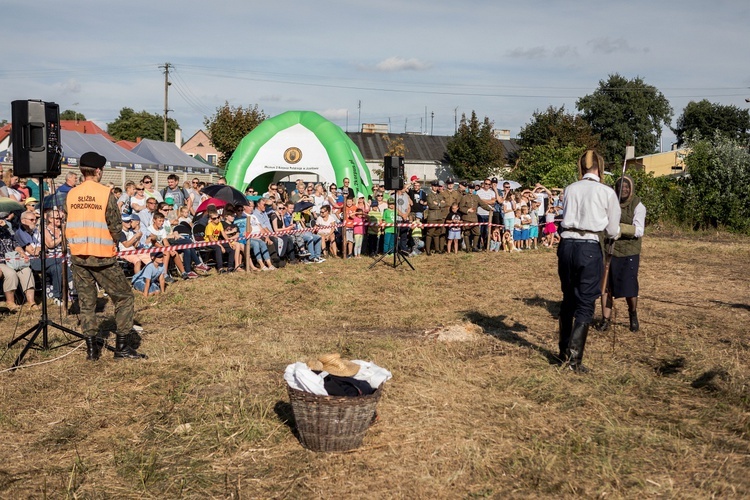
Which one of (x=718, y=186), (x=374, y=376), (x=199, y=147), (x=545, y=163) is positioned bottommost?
(x=374, y=376)

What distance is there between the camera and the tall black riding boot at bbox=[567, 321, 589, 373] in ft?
22.1

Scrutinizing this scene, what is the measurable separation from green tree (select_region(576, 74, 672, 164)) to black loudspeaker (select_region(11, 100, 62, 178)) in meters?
62.6

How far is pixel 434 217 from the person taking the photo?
17.9m

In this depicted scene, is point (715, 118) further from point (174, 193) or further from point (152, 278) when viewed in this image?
point (152, 278)

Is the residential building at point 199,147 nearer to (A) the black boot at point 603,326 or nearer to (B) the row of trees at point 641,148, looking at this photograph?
(B) the row of trees at point 641,148

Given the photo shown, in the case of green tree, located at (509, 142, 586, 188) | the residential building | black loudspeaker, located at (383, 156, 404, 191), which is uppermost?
the residential building

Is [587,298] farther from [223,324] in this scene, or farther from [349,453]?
[223,324]

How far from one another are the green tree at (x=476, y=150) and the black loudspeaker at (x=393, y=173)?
35.1 meters

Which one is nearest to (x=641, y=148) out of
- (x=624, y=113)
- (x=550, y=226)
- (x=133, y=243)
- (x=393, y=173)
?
(x=624, y=113)

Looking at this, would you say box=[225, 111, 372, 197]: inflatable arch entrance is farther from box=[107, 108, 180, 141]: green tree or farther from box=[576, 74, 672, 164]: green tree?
box=[107, 108, 180, 141]: green tree

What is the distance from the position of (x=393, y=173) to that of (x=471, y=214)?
373 centimetres

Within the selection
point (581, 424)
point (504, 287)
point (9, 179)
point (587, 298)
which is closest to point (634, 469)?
point (581, 424)

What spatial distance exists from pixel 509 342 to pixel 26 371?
5.01m

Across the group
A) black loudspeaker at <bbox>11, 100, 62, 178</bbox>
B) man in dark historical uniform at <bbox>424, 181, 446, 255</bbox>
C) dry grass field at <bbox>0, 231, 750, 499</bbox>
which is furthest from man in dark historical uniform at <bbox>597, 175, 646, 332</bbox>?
man in dark historical uniform at <bbox>424, 181, 446, 255</bbox>
